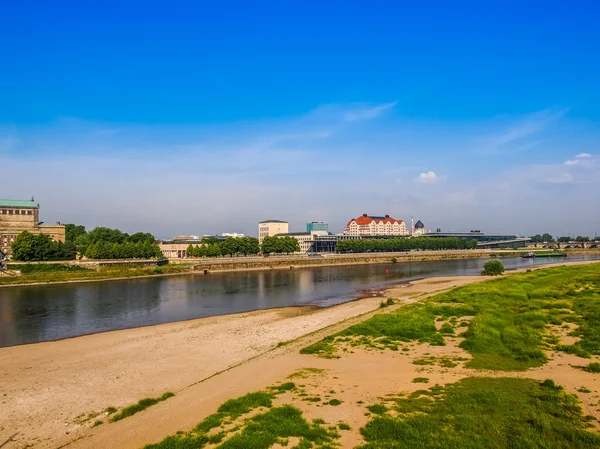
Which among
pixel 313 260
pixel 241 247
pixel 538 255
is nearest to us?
pixel 313 260

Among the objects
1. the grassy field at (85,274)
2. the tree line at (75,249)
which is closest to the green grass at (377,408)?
the grassy field at (85,274)

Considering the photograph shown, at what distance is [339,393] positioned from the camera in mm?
14266

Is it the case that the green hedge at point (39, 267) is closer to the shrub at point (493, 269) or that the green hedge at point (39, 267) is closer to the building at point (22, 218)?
the building at point (22, 218)

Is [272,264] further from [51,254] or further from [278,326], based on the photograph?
[278,326]

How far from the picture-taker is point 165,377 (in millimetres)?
19031

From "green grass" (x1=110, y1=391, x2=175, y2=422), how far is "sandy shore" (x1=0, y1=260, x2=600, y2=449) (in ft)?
1.97

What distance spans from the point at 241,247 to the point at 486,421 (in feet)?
367

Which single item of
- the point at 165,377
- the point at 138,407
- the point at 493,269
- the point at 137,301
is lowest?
the point at 137,301

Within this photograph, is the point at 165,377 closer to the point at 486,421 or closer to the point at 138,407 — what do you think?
the point at 138,407

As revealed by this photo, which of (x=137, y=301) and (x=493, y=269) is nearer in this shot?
(x=137, y=301)

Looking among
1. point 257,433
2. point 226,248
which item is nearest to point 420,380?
point 257,433

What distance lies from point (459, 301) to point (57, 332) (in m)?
35.0

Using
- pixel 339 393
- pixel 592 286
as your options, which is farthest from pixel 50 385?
pixel 592 286

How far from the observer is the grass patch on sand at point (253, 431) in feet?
34.7
